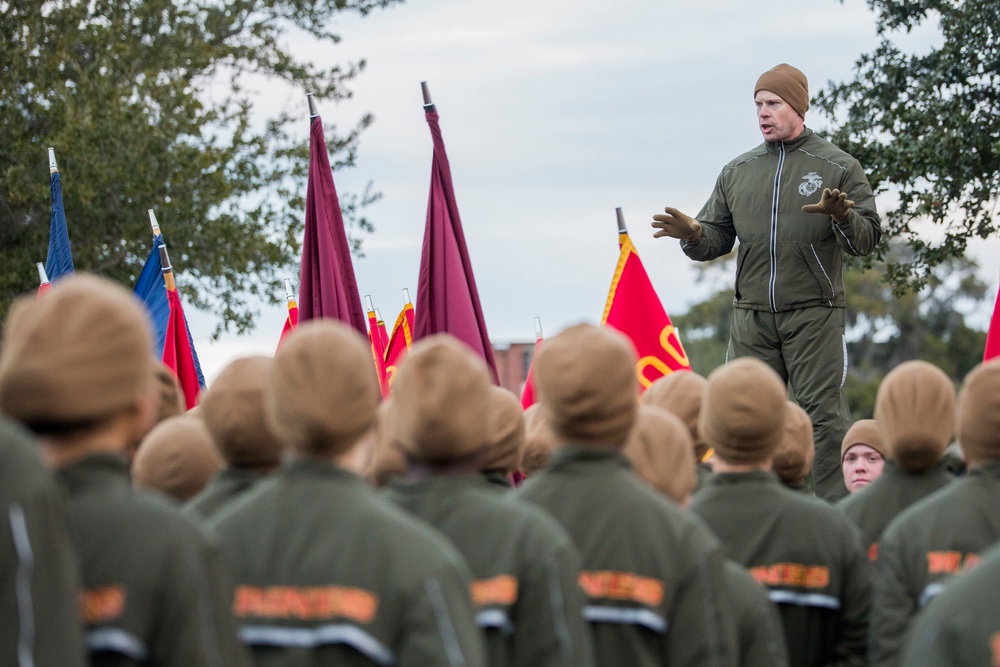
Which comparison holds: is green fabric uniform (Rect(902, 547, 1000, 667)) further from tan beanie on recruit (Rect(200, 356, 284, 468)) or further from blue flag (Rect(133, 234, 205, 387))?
blue flag (Rect(133, 234, 205, 387))

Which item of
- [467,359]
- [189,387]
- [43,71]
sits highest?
[43,71]

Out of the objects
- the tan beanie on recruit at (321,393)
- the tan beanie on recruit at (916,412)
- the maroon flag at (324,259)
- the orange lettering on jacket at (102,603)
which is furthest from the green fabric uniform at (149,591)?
the maroon flag at (324,259)

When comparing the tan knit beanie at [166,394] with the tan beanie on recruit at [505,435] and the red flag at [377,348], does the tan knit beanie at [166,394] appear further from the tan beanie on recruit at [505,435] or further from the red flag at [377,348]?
the red flag at [377,348]

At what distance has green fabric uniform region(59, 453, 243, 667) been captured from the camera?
3.04 metres

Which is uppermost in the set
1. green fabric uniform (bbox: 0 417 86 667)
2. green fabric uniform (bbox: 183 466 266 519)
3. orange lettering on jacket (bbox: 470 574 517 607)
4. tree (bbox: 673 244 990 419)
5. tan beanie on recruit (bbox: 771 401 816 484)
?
green fabric uniform (bbox: 0 417 86 667)

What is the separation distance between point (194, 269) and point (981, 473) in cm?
1656

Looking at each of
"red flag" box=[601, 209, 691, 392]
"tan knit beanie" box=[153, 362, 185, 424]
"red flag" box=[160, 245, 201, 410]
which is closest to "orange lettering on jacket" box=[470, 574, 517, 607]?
"tan knit beanie" box=[153, 362, 185, 424]

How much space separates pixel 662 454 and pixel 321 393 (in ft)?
4.73

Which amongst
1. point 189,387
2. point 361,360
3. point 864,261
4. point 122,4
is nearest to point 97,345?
point 361,360

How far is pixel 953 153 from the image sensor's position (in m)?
12.5

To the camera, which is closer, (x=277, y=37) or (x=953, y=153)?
(x=953, y=153)

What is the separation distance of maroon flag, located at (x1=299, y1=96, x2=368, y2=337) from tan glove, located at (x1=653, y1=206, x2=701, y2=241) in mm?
1784

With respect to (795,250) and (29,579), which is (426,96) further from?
(29,579)

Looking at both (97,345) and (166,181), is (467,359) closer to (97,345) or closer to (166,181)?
(97,345)
